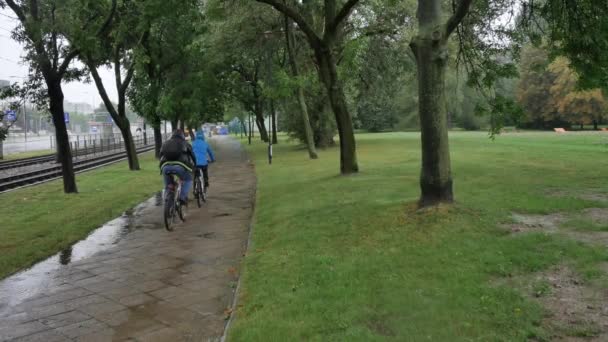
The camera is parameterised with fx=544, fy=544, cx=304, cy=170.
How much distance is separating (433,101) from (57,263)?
585 centimetres

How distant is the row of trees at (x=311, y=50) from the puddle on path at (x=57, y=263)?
17.0 ft

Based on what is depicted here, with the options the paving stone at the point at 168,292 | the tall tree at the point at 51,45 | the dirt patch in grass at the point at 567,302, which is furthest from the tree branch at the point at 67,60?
the dirt patch in grass at the point at 567,302

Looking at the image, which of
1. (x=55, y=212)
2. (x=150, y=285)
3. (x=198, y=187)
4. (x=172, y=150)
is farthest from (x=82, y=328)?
(x=55, y=212)

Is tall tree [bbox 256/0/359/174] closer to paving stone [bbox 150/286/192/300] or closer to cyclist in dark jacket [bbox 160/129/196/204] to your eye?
cyclist in dark jacket [bbox 160/129/196/204]

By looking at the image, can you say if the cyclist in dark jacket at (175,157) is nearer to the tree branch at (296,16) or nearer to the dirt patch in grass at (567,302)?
the tree branch at (296,16)

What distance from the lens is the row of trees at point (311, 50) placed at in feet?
26.2

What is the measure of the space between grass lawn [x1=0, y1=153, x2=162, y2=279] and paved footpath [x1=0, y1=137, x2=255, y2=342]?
0.55 m

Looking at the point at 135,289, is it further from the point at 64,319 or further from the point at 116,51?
the point at 116,51

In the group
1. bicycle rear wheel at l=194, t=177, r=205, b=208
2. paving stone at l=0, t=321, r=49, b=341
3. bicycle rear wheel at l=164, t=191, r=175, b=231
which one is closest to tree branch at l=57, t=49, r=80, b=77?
bicycle rear wheel at l=194, t=177, r=205, b=208

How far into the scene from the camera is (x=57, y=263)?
25.4ft

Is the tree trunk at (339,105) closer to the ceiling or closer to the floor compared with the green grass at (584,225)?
closer to the ceiling

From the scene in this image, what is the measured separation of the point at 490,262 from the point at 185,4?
10.5m

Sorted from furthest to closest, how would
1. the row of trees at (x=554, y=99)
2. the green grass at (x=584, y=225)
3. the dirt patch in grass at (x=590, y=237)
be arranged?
the row of trees at (x=554, y=99), the green grass at (x=584, y=225), the dirt patch in grass at (x=590, y=237)

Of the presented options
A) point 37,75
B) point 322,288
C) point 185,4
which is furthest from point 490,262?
point 37,75
